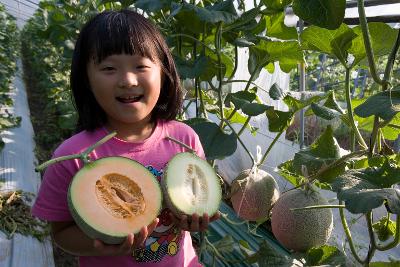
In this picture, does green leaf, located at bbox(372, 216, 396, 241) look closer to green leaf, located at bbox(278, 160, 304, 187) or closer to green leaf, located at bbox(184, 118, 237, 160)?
green leaf, located at bbox(278, 160, 304, 187)

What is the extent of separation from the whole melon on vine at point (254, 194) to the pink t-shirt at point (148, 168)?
0.38 meters

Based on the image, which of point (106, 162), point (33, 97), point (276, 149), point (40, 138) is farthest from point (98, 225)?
point (33, 97)

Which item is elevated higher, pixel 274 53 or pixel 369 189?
pixel 274 53

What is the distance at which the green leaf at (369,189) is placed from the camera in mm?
866

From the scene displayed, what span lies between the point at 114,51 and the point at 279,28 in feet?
2.32

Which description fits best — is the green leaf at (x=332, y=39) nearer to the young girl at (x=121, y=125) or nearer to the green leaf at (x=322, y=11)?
the green leaf at (x=322, y=11)

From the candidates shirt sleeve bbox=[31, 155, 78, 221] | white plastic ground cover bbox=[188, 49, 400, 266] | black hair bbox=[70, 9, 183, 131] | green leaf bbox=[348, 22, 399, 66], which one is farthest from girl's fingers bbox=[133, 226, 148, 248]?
white plastic ground cover bbox=[188, 49, 400, 266]

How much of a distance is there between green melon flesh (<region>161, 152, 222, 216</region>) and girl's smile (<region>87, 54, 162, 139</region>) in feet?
0.47

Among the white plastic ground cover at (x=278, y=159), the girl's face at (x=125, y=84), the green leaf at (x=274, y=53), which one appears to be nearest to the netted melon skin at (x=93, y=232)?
the girl's face at (x=125, y=84)

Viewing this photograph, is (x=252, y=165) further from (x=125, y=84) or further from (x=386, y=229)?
(x=125, y=84)

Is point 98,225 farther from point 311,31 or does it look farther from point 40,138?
point 40,138

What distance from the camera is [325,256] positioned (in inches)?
49.2

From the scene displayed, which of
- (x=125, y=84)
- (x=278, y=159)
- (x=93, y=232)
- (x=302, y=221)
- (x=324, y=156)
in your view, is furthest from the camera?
(x=278, y=159)

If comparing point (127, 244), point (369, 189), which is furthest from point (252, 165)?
point (127, 244)
